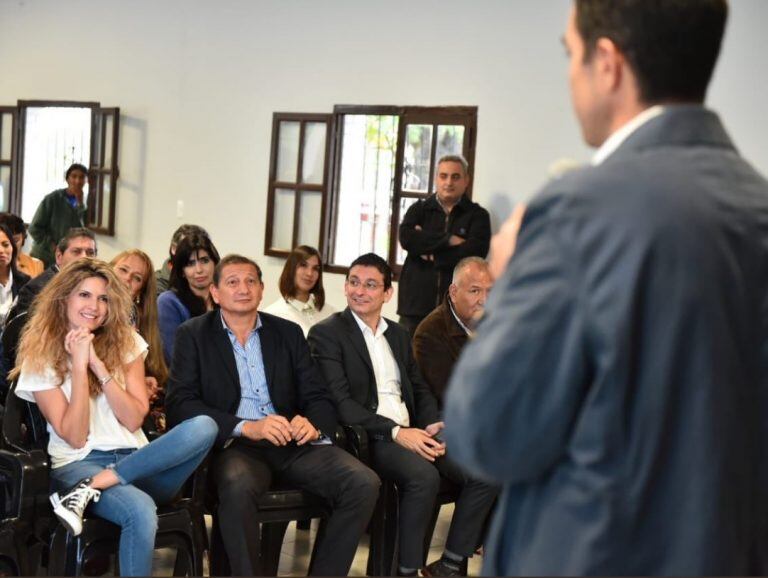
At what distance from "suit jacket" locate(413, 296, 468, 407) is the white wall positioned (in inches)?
93.8

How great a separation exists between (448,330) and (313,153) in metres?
4.06

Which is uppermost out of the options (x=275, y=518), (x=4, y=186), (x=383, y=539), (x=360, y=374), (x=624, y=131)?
(x=624, y=131)

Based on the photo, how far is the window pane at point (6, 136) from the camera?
11.2 m

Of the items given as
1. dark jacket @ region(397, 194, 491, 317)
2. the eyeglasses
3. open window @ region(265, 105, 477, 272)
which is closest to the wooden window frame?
open window @ region(265, 105, 477, 272)

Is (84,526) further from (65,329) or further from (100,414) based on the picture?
(65,329)

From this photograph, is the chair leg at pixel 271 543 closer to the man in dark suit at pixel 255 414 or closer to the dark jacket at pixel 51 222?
the man in dark suit at pixel 255 414

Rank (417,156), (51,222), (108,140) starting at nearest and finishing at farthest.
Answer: (417,156)
(51,222)
(108,140)

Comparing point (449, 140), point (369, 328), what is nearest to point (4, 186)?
point (449, 140)

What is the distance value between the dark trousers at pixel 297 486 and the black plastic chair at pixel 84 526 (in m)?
0.10

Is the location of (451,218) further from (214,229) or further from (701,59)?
(701,59)

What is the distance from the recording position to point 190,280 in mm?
5391

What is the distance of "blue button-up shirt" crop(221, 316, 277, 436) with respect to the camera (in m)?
4.14

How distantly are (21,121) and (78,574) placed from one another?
27.7 ft

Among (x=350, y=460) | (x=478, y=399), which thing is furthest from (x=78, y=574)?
(x=478, y=399)
